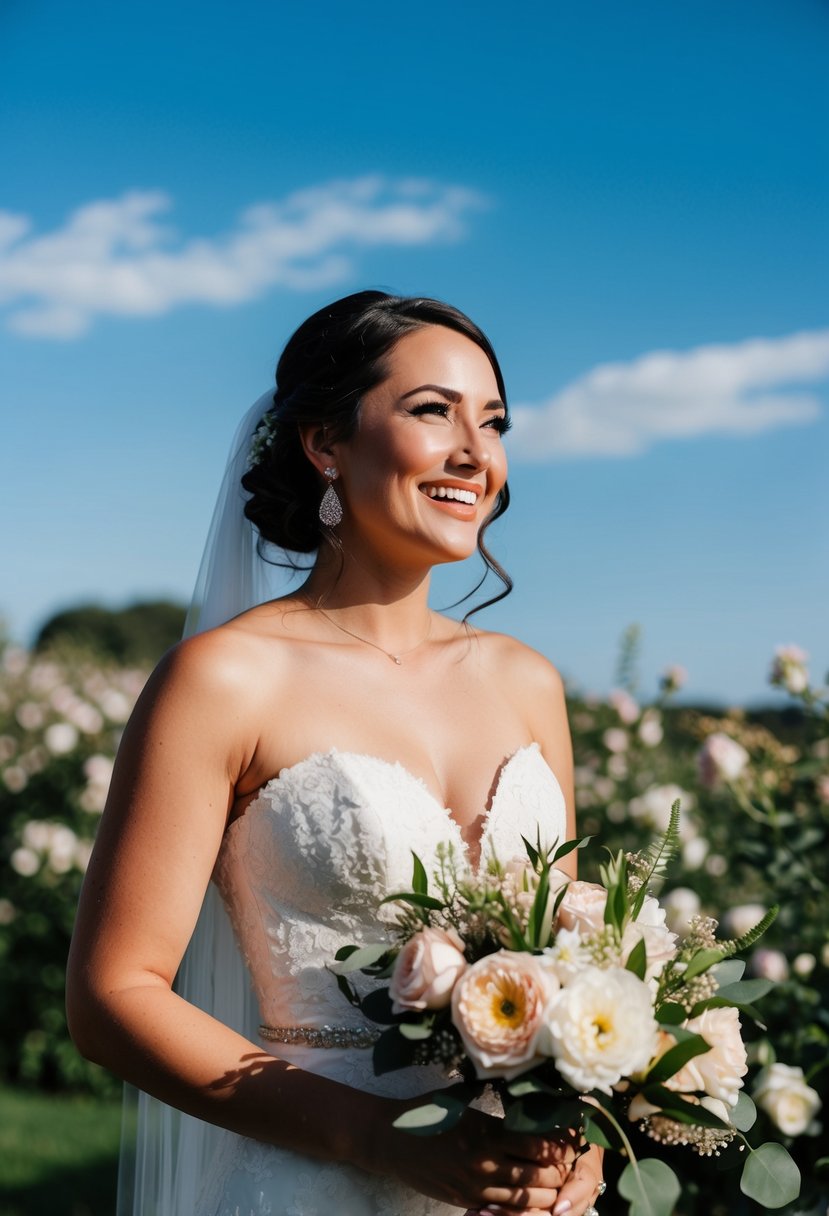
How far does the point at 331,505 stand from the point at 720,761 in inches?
93.6

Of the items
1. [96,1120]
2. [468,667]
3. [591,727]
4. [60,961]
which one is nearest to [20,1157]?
[96,1120]

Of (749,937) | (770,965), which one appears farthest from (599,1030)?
(770,965)

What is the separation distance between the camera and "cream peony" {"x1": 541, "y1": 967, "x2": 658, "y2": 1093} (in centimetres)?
208

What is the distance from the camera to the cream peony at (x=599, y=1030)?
2.08 m

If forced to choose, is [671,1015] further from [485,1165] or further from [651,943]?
[485,1165]

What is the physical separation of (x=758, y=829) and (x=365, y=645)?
8.40 feet

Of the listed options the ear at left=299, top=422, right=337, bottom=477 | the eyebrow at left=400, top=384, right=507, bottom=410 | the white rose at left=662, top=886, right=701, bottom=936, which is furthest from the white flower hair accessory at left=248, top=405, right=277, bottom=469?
the white rose at left=662, top=886, right=701, bottom=936

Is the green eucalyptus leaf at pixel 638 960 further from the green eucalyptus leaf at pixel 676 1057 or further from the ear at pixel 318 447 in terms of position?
the ear at pixel 318 447

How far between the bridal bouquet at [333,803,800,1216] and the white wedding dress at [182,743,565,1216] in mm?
356

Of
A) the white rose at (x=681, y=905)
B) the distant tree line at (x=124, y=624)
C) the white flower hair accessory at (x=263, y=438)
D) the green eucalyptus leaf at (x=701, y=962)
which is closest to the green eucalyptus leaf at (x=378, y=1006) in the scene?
the green eucalyptus leaf at (x=701, y=962)

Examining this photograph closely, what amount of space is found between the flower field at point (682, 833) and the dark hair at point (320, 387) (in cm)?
196

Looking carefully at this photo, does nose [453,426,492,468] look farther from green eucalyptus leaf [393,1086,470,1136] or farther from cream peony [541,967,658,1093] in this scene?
green eucalyptus leaf [393,1086,470,1136]

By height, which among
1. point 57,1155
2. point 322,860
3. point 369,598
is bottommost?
point 57,1155

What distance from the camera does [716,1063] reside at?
2.29m
